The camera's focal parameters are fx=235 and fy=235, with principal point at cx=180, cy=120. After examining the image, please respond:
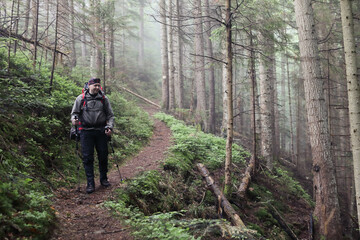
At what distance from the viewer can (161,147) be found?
9.70m

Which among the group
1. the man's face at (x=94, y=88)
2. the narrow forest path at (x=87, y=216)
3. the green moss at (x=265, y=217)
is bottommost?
the green moss at (x=265, y=217)

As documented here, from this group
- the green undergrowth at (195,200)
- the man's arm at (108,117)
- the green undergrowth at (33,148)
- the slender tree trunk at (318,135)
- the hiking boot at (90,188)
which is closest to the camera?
the green undergrowth at (33,148)

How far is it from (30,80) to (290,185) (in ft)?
36.3

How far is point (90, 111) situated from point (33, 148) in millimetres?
1672

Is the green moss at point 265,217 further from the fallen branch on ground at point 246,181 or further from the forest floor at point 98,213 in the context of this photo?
the fallen branch on ground at point 246,181

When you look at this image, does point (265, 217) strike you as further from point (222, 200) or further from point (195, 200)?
point (195, 200)

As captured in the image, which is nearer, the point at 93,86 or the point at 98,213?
the point at 98,213

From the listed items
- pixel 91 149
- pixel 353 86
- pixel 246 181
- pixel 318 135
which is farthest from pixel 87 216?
pixel 318 135

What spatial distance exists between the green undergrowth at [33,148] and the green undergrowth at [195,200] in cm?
132

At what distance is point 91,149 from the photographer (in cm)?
532

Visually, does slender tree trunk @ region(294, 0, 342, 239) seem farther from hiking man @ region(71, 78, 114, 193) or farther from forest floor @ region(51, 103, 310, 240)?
hiking man @ region(71, 78, 114, 193)

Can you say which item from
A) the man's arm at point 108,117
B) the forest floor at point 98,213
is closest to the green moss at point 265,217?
the forest floor at point 98,213

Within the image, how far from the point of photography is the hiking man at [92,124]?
5246 millimetres

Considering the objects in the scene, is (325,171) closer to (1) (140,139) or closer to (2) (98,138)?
(2) (98,138)
